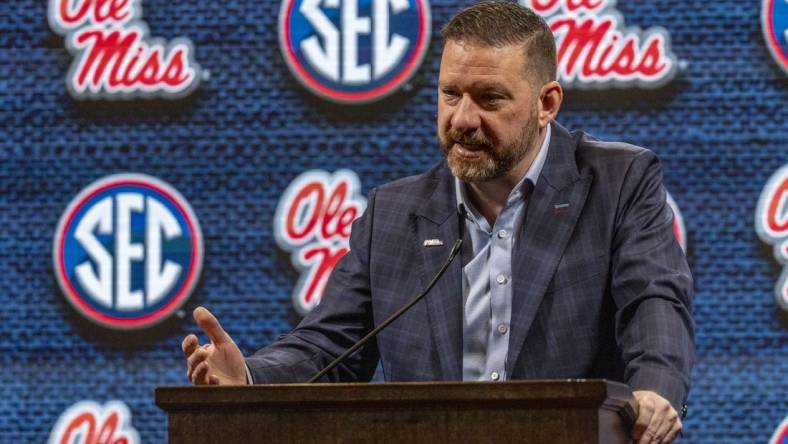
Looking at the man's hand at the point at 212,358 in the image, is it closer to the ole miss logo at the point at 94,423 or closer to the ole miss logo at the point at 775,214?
the ole miss logo at the point at 94,423

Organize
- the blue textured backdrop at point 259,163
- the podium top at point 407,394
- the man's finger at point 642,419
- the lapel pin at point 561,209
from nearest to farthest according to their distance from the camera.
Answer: the podium top at point 407,394, the man's finger at point 642,419, the lapel pin at point 561,209, the blue textured backdrop at point 259,163

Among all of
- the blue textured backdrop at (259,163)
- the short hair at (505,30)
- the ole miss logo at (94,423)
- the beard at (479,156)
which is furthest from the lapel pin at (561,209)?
the ole miss logo at (94,423)

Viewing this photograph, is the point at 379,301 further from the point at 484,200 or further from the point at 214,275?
the point at 214,275

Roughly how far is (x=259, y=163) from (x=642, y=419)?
1.92m

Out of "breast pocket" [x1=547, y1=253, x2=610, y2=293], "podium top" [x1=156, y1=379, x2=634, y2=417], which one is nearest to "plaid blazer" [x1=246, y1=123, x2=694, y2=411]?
"breast pocket" [x1=547, y1=253, x2=610, y2=293]

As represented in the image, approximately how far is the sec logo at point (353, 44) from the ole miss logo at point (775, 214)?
3.06 feet

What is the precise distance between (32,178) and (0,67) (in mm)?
311

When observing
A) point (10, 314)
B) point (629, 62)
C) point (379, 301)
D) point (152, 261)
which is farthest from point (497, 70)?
point (10, 314)

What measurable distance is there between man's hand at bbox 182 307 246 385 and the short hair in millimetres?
586

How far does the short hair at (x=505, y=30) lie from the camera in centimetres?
202

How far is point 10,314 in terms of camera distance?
3445 millimetres

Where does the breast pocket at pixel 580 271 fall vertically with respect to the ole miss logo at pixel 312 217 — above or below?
above

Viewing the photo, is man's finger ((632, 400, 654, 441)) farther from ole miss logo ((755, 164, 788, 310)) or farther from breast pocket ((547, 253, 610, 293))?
ole miss logo ((755, 164, 788, 310))

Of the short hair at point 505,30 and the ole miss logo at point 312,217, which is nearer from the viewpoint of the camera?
the short hair at point 505,30
